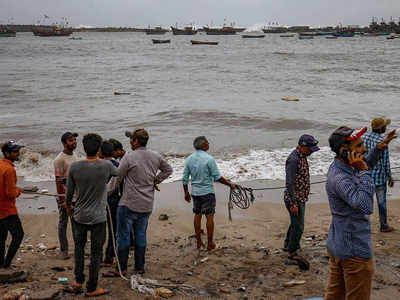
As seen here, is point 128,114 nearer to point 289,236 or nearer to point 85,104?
point 85,104

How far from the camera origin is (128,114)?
21500 millimetres

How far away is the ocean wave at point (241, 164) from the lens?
35.8 ft

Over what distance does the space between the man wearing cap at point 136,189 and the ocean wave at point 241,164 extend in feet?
16.8

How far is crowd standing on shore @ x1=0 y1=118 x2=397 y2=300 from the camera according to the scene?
11.1 feet

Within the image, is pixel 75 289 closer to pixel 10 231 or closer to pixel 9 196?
pixel 10 231

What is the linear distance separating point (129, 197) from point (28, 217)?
3.82m

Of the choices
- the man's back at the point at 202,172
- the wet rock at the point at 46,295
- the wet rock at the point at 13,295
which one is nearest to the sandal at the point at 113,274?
the wet rock at the point at 46,295

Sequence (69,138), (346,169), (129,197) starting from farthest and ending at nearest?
1. (69,138)
2. (129,197)
3. (346,169)

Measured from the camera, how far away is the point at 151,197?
5.12 meters

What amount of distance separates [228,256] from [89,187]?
246 centimetres

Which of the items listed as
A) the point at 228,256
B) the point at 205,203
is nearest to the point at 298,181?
the point at 205,203

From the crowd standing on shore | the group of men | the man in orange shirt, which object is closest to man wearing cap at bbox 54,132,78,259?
the crowd standing on shore

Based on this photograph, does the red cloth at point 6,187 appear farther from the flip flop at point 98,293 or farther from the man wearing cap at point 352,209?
the man wearing cap at point 352,209

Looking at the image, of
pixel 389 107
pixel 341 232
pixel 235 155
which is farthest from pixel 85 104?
pixel 341 232
